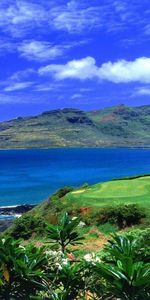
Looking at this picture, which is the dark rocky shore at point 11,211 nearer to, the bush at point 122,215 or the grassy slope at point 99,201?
the grassy slope at point 99,201

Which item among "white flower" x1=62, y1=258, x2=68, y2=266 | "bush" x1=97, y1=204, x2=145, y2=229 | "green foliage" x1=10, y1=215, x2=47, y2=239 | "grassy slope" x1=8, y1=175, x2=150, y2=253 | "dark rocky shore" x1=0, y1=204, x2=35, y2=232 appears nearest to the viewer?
"white flower" x1=62, y1=258, x2=68, y2=266

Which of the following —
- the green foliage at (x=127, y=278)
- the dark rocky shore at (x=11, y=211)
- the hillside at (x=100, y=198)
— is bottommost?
the dark rocky shore at (x=11, y=211)

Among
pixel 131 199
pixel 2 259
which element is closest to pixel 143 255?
pixel 2 259

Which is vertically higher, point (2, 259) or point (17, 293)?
point (2, 259)

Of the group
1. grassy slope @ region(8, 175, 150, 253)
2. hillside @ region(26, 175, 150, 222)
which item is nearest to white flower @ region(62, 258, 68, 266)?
grassy slope @ region(8, 175, 150, 253)

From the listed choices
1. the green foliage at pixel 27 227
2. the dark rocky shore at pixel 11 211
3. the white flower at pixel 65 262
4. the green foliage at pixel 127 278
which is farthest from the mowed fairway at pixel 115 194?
the green foliage at pixel 127 278

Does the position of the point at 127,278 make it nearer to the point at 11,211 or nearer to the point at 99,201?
the point at 99,201

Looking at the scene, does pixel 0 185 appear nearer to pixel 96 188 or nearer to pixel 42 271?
pixel 96 188

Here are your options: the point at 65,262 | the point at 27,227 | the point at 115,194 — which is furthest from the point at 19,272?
the point at 115,194

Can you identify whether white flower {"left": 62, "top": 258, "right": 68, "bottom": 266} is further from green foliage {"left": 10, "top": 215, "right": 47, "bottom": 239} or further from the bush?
green foliage {"left": 10, "top": 215, "right": 47, "bottom": 239}
